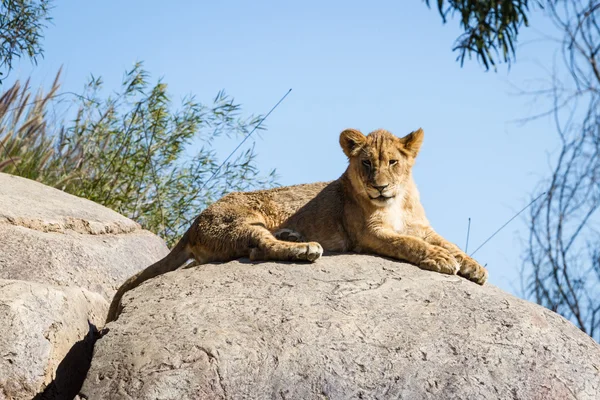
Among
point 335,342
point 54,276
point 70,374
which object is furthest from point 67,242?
point 335,342

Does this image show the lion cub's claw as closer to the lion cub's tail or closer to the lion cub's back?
the lion cub's back

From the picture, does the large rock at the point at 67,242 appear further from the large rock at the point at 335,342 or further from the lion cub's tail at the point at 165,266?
the large rock at the point at 335,342

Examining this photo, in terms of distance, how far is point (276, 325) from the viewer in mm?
5676

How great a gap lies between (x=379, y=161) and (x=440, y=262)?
868mm

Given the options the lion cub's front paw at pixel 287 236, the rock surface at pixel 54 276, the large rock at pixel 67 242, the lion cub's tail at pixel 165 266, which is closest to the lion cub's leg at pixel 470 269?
the lion cub's front paw at pixel 287 236

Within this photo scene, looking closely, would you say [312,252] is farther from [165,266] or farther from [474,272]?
[165,266]

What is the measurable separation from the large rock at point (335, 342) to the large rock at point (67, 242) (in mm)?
1821

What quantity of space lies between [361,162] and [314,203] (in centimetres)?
59

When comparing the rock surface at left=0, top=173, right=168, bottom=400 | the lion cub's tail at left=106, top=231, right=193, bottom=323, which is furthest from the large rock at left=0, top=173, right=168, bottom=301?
the lion cub's tail at left=106, top=231, right=193, bottom=323

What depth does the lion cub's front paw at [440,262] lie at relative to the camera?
6.55 m

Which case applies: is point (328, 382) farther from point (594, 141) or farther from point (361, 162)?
point (594, 141)

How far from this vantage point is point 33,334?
6.14 metres

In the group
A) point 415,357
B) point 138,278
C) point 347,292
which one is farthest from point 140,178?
point 415,357

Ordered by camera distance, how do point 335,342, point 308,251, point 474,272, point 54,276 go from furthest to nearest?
point 54,276
point 474,272
point 308,251
point 335,342
